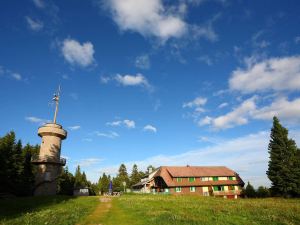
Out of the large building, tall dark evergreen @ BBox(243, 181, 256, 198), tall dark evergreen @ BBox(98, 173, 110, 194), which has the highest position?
tall dark evergreen @ BBox(98, 173, 110, 194)

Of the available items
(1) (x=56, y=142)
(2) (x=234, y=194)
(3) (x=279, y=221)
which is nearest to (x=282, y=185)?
(2) (x=234, y=194)

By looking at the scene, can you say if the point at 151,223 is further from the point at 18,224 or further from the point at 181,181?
the point at 181,181

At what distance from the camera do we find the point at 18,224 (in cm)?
1819

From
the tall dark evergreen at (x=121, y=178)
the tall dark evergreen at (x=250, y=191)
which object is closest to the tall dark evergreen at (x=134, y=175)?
the tall dark evergreen at (x=121, y=178)

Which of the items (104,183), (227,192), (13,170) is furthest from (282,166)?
(104,183)

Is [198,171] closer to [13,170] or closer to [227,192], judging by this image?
[227,192]

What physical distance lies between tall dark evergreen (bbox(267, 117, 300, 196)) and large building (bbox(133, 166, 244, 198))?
1748cm

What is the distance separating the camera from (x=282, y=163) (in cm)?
5569

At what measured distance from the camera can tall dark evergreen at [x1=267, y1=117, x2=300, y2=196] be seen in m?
53.6

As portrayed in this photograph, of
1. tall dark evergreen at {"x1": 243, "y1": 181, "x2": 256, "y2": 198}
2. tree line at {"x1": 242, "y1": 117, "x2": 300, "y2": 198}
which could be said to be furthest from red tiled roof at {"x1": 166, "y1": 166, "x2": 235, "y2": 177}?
tree line at {"x1": 242, "y1": 117, "x2": 300, "y2": 198}

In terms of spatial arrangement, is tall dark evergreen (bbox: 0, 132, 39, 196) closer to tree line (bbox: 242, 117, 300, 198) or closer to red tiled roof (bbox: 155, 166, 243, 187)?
red tiled roof (bbox: 155, 166, 243, 187)

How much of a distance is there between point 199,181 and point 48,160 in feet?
131

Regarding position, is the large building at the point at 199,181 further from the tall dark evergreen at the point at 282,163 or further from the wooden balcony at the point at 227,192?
the tall dark evergreen at the point at 282,163

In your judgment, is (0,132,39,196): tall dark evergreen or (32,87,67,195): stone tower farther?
(0,132,39,196): tall dark evergreen
